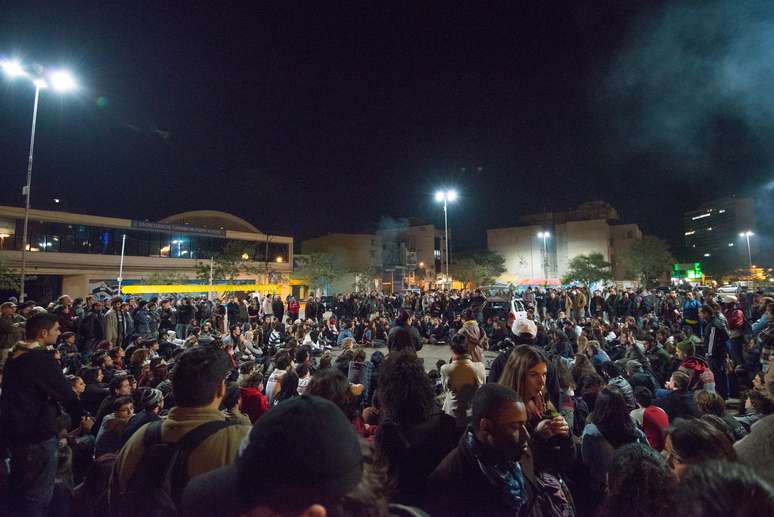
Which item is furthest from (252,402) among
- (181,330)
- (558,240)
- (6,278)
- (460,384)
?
(558,240)

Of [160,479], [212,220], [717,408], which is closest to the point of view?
[160,479]

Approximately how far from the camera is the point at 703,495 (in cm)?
97

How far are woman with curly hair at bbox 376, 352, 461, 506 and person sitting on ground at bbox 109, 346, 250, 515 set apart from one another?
0.94 metres

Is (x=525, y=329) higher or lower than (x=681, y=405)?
higher

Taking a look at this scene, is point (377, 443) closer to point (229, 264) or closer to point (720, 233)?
point (229, 264)

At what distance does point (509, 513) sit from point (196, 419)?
5.19 ft

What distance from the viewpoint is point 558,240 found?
62.2 m

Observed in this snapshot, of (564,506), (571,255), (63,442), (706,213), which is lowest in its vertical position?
(63,442)

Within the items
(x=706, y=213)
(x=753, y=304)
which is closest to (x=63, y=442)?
(x=753, y=304)

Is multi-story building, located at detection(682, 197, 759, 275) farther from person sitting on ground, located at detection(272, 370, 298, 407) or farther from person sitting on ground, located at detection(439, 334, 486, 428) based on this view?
person sitting on ground, located at detection(272, 370, 298, 407)

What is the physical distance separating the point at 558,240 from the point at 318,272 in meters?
41.0

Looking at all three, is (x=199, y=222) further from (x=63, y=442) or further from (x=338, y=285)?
(x=63, y=442)

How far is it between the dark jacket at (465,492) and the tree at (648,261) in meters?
58.2

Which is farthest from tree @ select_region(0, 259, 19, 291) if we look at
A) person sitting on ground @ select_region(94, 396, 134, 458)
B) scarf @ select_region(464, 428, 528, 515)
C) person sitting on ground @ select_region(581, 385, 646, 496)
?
person sitting on ground @ select_region(581, 385, 646, 496)
